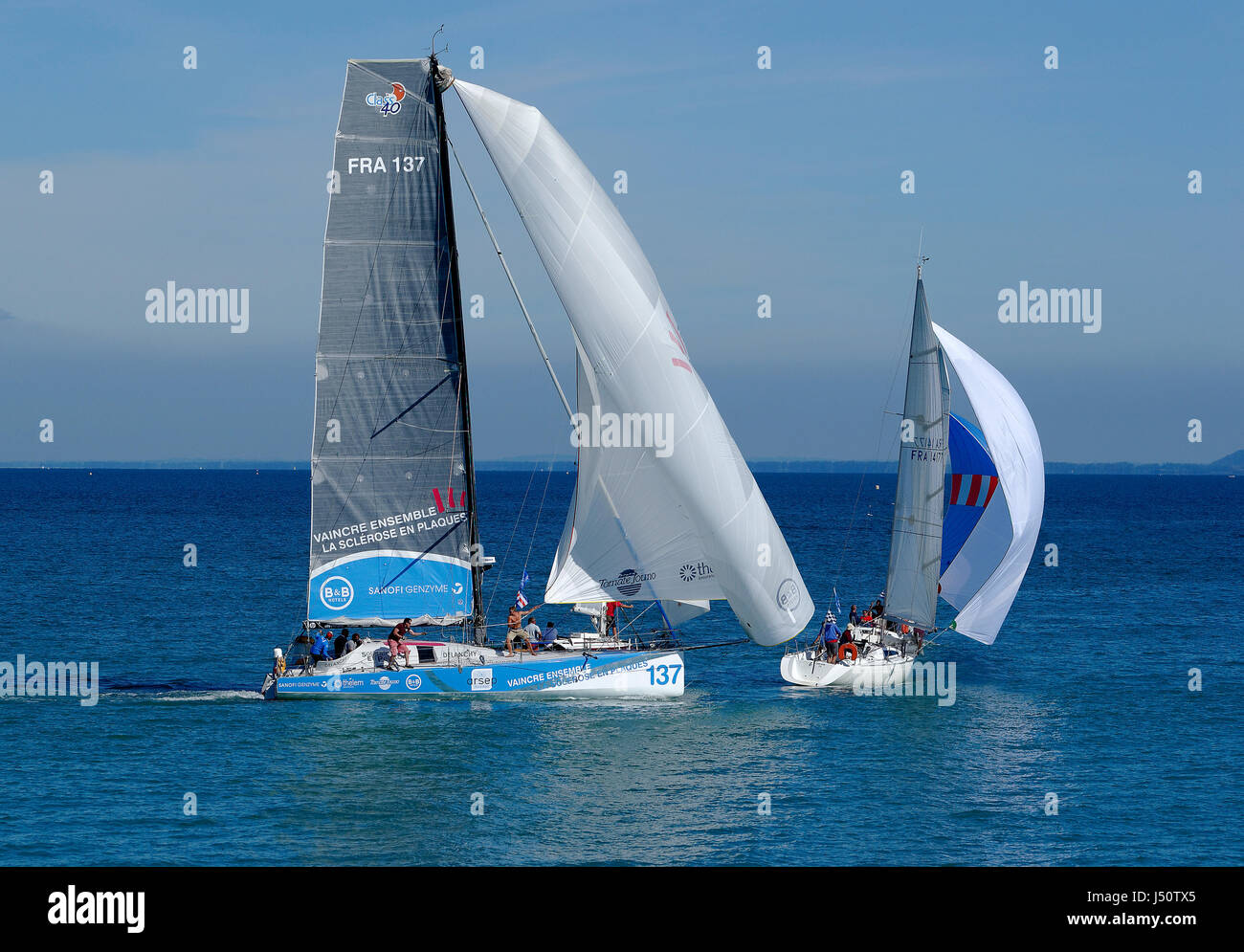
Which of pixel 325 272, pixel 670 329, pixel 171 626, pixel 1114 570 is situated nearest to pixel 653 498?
pixel 670 329

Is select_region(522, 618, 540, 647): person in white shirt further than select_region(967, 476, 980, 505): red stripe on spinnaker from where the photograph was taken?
No

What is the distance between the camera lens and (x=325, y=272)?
31016 mm

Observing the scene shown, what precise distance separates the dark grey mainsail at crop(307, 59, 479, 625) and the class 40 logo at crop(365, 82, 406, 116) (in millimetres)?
25

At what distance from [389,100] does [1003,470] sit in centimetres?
1839

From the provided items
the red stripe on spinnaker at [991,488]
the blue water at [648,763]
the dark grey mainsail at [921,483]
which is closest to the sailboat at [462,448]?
the blue water at [648,763]

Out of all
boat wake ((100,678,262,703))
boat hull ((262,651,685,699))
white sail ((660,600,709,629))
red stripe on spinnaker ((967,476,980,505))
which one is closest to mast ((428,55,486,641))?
boat hull ((262,651,685,699))

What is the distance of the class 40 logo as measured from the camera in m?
30.7

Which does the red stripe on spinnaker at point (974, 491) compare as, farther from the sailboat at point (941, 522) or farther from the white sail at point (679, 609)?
the white sail at point (679, 609)

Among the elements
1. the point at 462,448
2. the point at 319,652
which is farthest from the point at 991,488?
the point at 319,652

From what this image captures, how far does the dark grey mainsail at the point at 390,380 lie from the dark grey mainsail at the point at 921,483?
40.6ft

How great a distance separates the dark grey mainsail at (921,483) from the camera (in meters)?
36.3

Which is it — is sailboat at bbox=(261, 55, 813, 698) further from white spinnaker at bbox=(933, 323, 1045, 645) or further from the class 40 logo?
white spinnaker at bbox=(933, 323, 1045, 645)

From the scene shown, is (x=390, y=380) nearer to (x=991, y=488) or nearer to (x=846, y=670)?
(x=846, y=670)

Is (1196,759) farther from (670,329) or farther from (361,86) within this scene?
(361,86)
